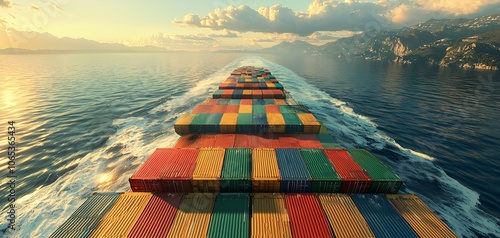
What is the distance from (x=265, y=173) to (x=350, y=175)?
8889mm

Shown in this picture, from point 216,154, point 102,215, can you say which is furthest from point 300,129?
point 102,215

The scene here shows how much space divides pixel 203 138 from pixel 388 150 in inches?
1406

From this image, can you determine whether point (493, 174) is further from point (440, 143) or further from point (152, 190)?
point (152, 190)

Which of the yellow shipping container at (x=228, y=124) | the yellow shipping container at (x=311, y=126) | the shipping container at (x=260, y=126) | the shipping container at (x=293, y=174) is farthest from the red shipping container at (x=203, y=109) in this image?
the shipping container at (x=293, y=174)

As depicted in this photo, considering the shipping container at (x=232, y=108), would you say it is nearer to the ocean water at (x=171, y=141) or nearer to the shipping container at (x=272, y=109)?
the shipping container at (x=272, y=109)

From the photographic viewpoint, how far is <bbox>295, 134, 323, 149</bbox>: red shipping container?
30.6m

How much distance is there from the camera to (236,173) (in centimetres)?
2073

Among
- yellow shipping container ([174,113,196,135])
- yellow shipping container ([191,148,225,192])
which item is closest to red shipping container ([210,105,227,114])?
yellow shipping container ([174,113,196,135])

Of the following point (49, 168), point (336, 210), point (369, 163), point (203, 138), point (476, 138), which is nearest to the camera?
point (336, 210)

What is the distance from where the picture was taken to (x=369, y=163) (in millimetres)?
22938

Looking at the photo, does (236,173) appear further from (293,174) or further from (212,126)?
(212,126)

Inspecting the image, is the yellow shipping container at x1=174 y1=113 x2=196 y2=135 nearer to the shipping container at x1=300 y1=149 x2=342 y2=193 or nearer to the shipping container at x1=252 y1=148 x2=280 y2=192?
the shipping container at x1=252 y1=148 x2=280 y2=192

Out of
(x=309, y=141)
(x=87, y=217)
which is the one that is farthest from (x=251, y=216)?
(x=309, y=141)

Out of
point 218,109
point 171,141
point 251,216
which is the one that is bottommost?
point 171,141
